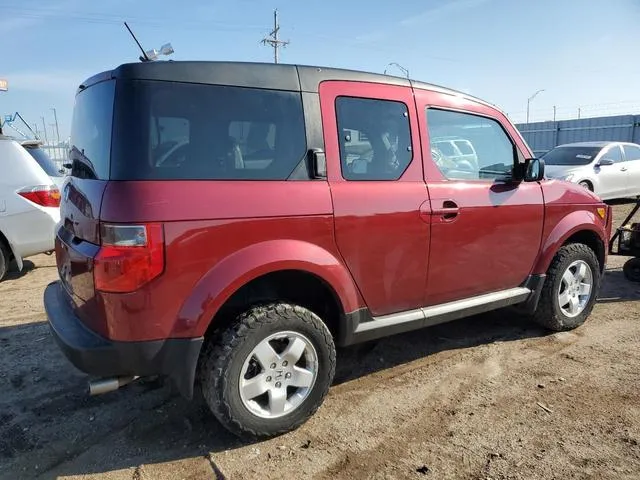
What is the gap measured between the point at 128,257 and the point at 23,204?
4.63 meters

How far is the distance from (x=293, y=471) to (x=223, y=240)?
48.6 inches

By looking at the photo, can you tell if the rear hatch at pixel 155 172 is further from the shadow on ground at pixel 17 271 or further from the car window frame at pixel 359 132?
the shadow on ground at pixel 17 271

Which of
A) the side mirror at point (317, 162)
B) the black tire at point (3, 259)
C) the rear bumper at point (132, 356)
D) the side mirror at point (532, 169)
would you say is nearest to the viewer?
the rear bumper at point (132, 356)

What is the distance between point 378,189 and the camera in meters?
3.04

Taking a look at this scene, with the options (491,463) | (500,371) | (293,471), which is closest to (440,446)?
(491,463)

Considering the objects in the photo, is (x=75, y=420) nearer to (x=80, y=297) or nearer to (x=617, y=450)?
(x=80, y=297)

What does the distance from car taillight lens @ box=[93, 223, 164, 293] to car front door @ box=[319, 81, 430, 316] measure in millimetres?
1028

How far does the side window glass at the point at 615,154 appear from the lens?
1181 centimetres

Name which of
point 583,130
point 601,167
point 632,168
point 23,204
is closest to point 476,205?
point 23,204

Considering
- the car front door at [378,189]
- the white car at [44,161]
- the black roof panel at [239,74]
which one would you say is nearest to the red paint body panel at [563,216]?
the car front door at [378,189]

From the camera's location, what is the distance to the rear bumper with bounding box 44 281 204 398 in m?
2.38

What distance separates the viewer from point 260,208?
101 inches

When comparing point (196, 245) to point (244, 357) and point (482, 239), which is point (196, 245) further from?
point (482, 239)

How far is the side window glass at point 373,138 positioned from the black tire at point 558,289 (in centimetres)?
182
